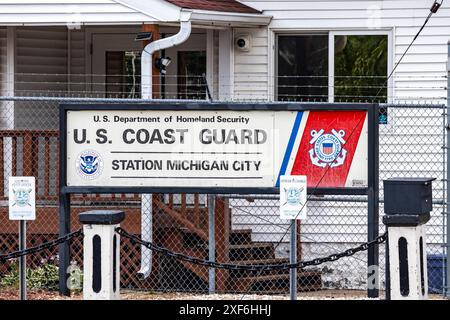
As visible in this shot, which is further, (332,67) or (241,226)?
(332,67)

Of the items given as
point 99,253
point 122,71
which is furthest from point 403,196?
point 122,71

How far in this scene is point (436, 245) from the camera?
14023mm

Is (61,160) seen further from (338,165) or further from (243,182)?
(338,165)

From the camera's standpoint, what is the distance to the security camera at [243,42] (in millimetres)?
14984

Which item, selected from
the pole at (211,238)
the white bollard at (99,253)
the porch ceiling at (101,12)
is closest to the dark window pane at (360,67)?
the porch ceiling at (101,12)

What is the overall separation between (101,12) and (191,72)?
274cm

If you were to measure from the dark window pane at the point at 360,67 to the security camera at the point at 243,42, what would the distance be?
1187 millimetres

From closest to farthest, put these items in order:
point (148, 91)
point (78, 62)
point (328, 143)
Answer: point (328, 143)
point (148, 91)
point (78, 62)

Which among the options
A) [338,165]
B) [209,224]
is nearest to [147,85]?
[209,224]

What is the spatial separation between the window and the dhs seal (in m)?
4.38

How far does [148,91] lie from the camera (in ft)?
43.6

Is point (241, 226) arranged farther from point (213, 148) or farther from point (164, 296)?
point (213, 148)

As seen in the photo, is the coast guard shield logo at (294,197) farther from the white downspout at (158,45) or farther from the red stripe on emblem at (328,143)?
the white downspout at (158,45)

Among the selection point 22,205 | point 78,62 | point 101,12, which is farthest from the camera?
point 78,62
